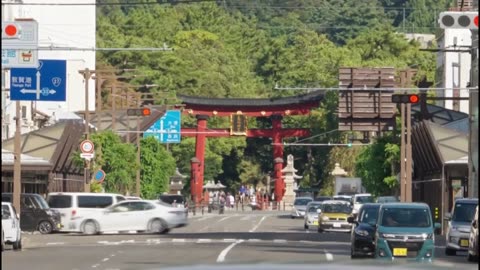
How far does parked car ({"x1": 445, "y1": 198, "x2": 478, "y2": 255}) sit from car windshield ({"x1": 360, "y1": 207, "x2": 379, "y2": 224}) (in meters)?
2.48

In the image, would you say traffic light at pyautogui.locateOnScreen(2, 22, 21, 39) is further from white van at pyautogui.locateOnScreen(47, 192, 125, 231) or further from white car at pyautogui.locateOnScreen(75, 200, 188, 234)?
white van at pyautogui.locateOnScreen(47, 192, 125, 231)

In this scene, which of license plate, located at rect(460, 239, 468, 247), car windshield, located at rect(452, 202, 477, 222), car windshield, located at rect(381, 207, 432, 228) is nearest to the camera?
car windshield, located at rect(381, 207, 432, 228)

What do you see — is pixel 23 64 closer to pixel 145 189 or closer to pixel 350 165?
pixel 145 189

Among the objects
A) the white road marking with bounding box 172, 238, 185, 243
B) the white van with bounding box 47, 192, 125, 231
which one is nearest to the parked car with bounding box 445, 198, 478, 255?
the white road marking with bounding box 172, 238, 185, 243

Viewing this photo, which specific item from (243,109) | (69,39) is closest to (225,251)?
(243,109)

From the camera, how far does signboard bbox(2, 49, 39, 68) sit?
32.7 meters

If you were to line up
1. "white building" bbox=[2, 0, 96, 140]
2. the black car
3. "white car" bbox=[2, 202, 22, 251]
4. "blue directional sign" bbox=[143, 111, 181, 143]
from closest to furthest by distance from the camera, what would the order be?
1. the black car
2. "white car" bbox=[2, 202, 22, 251]
3. "blue directional sign" bbox=[143, 111, 181, 143]
4. "white building" bbox=[2, 0, 96, 140]

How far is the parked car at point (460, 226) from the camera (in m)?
35.2

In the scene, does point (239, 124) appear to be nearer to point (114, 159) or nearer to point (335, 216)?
point (114, 159)

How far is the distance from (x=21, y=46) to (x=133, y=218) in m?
20.4

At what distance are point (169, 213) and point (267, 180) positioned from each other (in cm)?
7604

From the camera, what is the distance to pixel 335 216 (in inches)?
2138

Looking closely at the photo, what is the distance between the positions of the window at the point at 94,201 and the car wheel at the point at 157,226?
225 cm

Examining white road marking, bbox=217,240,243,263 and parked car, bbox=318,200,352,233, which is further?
parked car, bbox=318,200,352,233
